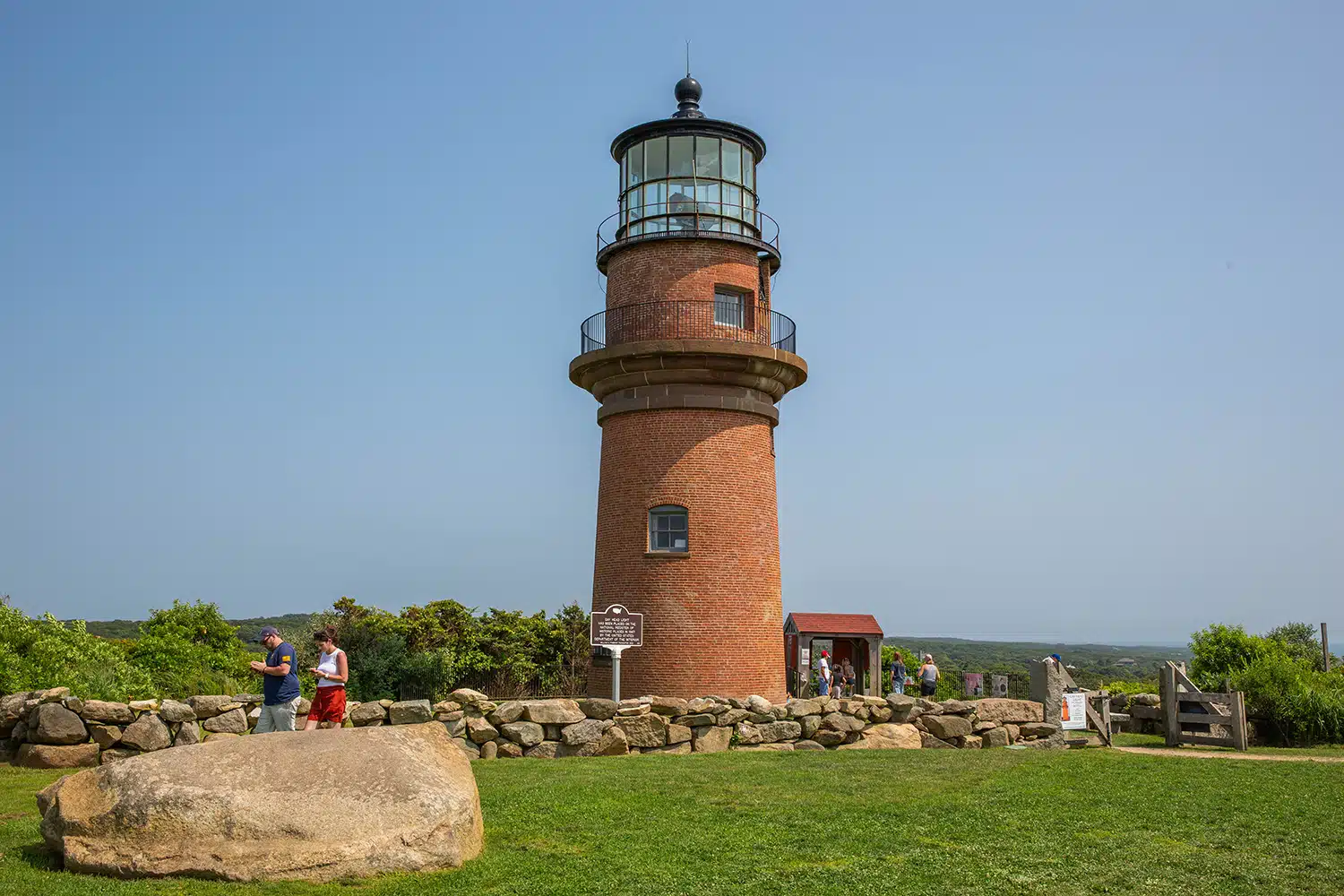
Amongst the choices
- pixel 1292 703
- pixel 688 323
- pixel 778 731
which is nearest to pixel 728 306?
pixel 688 323

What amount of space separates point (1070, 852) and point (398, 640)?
52.8ft

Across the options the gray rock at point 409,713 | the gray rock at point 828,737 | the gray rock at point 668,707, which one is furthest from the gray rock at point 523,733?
the gray rock at point 828,737

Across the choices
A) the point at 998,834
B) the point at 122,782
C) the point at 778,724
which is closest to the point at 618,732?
the point at 778,724

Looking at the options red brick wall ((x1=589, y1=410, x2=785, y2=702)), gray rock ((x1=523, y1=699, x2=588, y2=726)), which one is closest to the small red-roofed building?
red brick wall ((x1=589, y1=410, x2=785, y2=702))

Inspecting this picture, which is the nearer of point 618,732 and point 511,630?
point 618,732

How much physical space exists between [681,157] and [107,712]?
1362cm

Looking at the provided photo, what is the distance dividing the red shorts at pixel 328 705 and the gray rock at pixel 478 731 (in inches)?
114

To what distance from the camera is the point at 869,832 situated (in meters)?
9.87

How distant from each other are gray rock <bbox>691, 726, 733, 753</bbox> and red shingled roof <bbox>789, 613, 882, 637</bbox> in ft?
49.1

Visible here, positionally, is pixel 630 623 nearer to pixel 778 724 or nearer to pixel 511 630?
pixel 778 724

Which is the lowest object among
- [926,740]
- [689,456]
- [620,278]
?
[926,740]

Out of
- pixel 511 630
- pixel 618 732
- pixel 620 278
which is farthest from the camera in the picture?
pixel 511 630

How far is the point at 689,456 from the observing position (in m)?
20.5

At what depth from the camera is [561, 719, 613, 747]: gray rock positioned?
15.7 meters
